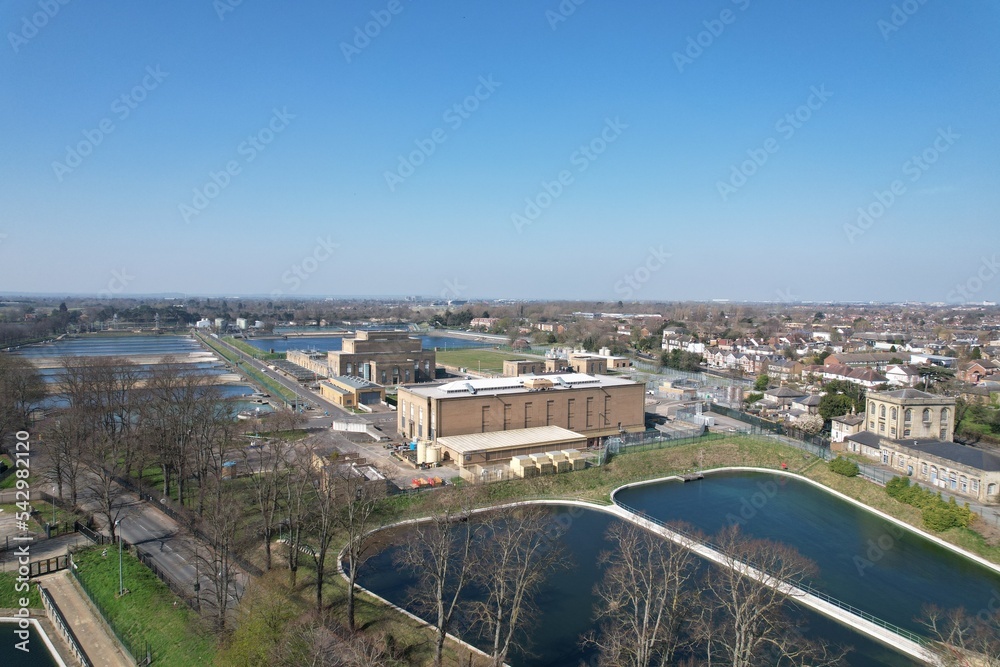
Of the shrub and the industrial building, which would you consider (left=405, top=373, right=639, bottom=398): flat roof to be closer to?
the industrial building

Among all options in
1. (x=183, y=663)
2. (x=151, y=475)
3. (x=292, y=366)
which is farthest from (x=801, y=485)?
(x=292, y=366)

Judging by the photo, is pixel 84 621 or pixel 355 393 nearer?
pixel 84 621

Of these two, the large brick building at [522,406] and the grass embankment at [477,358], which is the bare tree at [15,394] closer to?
the large brick building at [522,406]

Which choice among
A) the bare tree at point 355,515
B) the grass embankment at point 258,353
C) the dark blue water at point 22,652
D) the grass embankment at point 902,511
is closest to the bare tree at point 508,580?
the bare tree at point 355,515

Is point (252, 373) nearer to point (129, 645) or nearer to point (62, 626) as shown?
point (62, 626)

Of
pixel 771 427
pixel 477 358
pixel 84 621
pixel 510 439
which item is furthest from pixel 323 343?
pixel 84 621
